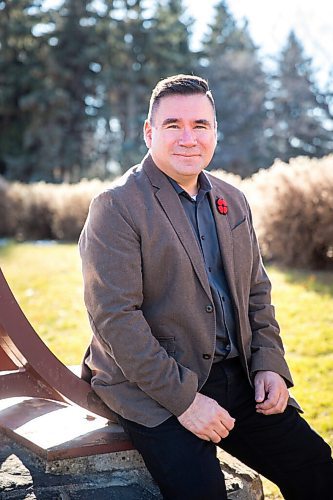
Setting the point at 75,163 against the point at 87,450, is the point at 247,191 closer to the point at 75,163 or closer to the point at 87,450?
the point at 87,450

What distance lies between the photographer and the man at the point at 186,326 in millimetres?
2211

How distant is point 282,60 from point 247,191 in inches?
1065

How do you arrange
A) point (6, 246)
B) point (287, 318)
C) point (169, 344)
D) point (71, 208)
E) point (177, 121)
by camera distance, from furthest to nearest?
point (71, 208) < point (6, 246) < point (287, 318) < point (177, 121) < point (169, 344)

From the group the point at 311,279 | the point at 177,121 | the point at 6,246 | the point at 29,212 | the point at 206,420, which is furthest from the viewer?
the point at 29,212

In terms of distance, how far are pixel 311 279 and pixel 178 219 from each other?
239 inches

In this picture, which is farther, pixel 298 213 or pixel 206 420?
pixel 298 213

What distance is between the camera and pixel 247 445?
96.8 inches

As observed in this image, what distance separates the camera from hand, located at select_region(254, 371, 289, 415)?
7.91 ft

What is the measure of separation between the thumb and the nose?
0.89m

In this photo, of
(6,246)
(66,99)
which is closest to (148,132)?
(6,246)

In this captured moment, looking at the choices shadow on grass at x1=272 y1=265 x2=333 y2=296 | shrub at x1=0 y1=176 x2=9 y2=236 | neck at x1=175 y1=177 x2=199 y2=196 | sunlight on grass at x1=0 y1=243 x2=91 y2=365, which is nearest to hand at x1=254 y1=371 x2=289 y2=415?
neck at x1=175 y1=177 x2=199 y2=196

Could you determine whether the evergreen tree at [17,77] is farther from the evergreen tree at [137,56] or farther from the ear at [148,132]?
the ear at [148,132]

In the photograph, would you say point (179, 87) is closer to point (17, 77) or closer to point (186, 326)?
point (186, 326)

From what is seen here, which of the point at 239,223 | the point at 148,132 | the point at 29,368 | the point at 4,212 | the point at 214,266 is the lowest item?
the point at 29,368
